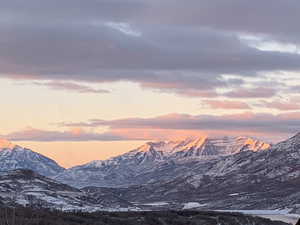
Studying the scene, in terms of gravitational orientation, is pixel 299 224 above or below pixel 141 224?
above

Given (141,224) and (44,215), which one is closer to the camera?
(44,215)

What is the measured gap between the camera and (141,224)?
645ft

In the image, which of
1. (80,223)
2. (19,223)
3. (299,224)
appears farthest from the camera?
(80,223)

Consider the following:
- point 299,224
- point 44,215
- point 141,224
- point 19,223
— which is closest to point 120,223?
point 141,224

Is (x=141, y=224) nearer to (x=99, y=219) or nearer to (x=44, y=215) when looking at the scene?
(x=99, y=219)

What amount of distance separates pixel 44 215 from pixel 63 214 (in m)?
10.6

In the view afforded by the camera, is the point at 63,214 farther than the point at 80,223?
Yes

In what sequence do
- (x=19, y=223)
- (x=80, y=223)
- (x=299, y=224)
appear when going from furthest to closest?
1. (x=80, y=223)
2. (x=19, y=223)
3. (x=299, y=224)

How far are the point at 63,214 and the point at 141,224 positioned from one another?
20.5 meters

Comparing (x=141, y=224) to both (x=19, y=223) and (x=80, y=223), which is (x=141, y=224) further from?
(x=19, y=223)

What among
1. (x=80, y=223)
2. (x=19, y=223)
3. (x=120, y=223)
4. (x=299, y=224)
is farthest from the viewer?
(x=120, y=223)

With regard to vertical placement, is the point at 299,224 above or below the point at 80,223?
above

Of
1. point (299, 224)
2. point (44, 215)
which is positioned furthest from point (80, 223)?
point (299, 224)

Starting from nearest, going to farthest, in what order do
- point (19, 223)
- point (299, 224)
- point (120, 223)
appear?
point (299, 224)
point (19, 223)
point (120, 223)
